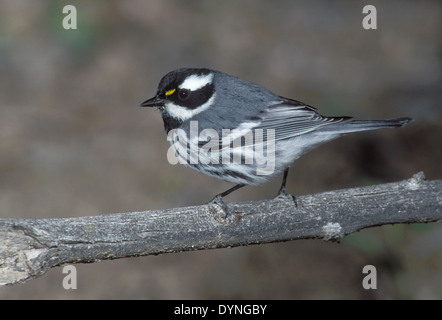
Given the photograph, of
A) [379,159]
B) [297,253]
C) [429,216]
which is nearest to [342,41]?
[379,159]

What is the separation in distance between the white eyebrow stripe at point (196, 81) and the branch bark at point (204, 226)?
2.37 feet

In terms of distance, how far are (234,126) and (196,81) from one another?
1.07 feet

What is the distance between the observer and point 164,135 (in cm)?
586

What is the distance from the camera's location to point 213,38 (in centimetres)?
Answer: 685

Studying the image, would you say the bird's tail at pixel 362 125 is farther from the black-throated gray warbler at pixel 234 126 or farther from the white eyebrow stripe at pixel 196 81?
the white eyebrow stripe at pixel 196 81

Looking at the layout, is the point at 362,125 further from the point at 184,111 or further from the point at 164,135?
the point at 164,135

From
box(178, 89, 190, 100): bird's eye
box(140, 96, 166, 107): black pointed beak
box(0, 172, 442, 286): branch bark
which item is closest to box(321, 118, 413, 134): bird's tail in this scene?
box(0, 172, 442, 286): branch bark

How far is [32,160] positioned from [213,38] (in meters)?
2.47

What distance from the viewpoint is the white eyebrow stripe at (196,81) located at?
133 inches

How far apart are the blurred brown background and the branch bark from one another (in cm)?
139

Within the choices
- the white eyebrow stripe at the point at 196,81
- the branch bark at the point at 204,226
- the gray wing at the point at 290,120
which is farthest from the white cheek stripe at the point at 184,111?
the branch bark at the point at 204,226

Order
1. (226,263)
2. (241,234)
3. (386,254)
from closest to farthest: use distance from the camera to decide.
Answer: (241,234) < (386,254) < (226,263)

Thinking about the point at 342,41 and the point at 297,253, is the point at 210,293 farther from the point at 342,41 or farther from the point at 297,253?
the point at 342,41

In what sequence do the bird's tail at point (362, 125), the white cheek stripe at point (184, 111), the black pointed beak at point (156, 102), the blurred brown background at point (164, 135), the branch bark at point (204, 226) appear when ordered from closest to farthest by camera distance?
the branch bark at point (204, 226)
the bird's tail at point (362, 125)
the black pointed beak at point (156, 102)
the white cheek stripe at point (184, 111)
the blurred brown background at point (164, 135)
